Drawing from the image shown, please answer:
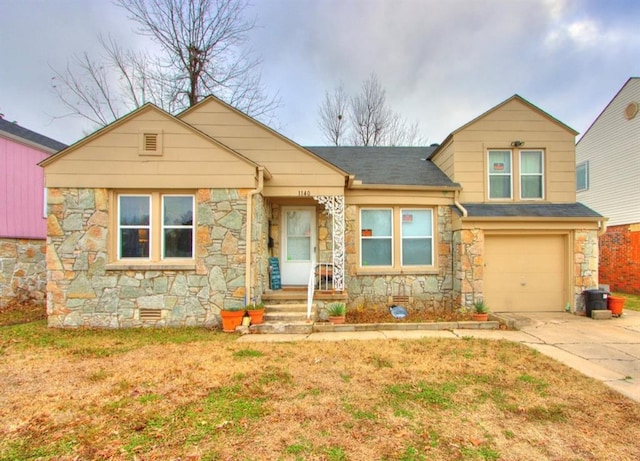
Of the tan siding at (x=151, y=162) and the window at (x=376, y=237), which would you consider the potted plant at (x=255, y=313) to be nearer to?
the tan siding at (x=151, y=162)

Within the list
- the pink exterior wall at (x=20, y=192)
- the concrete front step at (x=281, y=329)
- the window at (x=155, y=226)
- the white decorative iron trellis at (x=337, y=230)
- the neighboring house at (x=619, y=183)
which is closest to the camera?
the concrete front step at (x=281, y=329)

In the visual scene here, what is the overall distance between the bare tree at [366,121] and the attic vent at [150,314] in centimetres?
1479

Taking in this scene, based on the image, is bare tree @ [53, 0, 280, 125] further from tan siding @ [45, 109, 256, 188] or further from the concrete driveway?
the concrete driveway

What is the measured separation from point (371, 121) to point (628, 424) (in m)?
18.0

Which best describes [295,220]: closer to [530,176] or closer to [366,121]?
[530,176]

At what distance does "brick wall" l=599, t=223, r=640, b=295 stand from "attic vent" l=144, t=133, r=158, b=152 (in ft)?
52.7

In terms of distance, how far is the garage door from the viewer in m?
8.12

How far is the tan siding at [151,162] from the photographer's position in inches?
256

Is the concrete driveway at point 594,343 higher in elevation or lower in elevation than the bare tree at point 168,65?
lower

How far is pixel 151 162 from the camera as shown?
6.57 metres

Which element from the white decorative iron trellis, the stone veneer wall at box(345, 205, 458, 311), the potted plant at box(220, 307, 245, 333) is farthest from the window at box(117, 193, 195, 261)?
the stone veneer wall at box(345, 205, 458, 311)

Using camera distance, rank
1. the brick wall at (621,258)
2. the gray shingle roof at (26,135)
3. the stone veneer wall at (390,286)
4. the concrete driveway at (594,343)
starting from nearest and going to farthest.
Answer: the concrete driveway at (594,343) < the stone veneer wall at (390,286) < the gray shingle roof at (26,135) < the brick wall at (621,258)

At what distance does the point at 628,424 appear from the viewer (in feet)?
9.87

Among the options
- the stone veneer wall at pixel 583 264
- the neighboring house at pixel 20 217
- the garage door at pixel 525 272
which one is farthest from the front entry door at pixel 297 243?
the neighboring house at pixel 20 217
